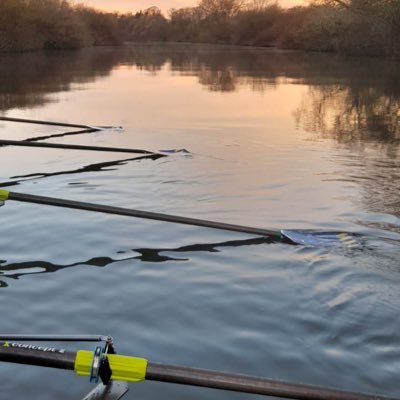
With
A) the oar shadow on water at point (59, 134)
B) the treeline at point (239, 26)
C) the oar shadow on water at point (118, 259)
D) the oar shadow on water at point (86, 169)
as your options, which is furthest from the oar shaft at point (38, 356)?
the treeline at point (239, 26)

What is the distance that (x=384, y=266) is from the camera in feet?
16.0

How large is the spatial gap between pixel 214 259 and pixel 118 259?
87 centimetres

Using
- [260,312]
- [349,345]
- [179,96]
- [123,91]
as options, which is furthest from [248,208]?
[123,91]

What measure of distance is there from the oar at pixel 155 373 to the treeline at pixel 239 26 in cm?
3741

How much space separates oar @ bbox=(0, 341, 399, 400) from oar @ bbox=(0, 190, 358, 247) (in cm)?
265

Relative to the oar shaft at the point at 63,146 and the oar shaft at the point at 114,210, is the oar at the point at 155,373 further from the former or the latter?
the oar shaft at the point at 63,146

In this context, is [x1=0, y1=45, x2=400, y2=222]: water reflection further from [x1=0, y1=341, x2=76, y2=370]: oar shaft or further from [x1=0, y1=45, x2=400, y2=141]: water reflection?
[x1=0, y1=341, x2=76, y2=370]: oar shaft

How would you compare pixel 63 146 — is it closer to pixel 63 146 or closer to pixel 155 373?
pixel 63 146

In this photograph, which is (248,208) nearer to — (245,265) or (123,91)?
(245,265)

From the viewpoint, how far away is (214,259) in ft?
16.9

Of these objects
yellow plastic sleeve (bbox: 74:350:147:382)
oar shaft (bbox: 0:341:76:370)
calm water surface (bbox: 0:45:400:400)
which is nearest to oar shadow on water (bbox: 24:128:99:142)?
calm water surface (bbox: 0:45:400:400)

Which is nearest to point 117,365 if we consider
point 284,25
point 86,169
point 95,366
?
point 95,366

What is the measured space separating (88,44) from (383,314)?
57.5m

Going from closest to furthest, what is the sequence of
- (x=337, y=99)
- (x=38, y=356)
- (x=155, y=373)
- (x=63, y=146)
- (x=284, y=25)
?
1. (x=155, y=373)
2. (x=38, y=356)
3. (x=63, y=146)
4. (x=337, y=99)
5. (x=284, y=25)
